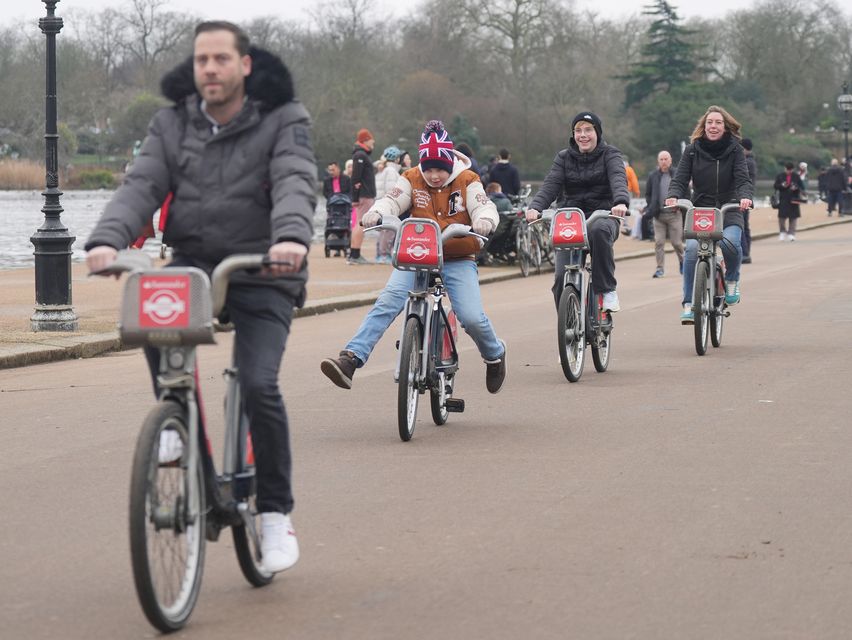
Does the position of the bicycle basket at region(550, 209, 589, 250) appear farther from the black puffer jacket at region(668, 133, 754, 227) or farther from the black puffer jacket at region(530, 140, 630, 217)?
the black puffer jacket at region(668, 133, 754, 227)

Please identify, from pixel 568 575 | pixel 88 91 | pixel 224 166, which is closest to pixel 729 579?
pixel 568 575

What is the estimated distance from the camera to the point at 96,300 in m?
18.0

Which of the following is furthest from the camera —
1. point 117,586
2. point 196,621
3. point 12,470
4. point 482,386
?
point 482,386

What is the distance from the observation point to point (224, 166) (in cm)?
512

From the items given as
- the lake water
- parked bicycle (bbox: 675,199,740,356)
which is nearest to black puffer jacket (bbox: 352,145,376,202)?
the lake water

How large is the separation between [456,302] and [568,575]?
361 centimetres

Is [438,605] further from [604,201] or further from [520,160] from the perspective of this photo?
[520,160]

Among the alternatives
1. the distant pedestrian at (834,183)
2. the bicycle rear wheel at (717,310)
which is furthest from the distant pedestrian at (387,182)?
the distant pedestrian at (834,183)

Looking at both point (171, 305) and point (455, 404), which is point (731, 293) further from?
point (171, 305)

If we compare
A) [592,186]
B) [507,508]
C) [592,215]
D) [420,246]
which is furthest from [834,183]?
[507,508]

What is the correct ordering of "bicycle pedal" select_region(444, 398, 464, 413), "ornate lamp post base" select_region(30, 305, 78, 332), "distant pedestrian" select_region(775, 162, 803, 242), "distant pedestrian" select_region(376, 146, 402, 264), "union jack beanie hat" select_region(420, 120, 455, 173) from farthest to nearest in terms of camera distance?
1. "distant pedestrian" select_region(775, 162, 803, 242)
2. "distant pedestrian" select_region(376, 146, 402, 264)
3. "ornate lamp post base" select_region(30, 305, 78, 332)
4. "bicycle pedal" select_region(444, 398, 464, 413)
5. "union jack beanie hat" select_region(420, 120, 455, 173)

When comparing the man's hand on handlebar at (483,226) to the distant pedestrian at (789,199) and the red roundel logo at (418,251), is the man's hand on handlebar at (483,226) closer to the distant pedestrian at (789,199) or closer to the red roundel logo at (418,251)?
the red roundel logo at (418,251)

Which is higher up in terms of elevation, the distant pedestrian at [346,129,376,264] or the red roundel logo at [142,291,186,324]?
the distant pedestrian at [346,129,376,264]

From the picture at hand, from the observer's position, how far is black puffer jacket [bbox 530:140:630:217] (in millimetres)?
11320
